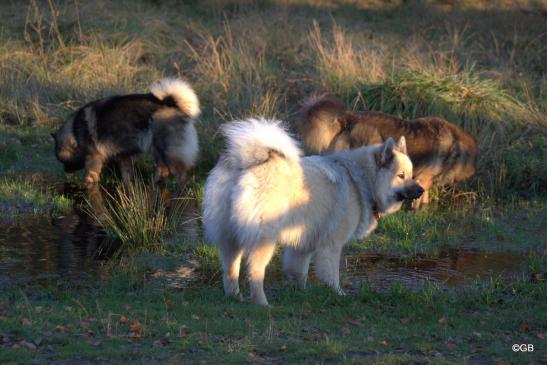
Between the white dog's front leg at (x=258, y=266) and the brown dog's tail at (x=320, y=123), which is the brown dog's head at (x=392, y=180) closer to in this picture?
the white dog's front leg at (x=258, y=266)

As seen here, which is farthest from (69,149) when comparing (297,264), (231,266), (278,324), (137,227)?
(278,324)

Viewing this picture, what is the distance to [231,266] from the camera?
679cm

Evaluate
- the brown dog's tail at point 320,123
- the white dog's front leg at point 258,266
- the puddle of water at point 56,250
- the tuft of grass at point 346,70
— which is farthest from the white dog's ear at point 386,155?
the tuft of grass at point 346,70

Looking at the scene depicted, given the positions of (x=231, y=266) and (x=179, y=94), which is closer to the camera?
(x=231, y=266)

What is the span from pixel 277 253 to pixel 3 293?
9.87 ft

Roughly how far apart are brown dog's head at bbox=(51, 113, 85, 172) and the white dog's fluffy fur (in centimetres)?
574

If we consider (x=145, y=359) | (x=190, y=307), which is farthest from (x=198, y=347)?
(x=190, y=307)

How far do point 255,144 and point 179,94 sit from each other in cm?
558

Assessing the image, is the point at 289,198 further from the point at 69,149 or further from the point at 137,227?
the point at 69,149

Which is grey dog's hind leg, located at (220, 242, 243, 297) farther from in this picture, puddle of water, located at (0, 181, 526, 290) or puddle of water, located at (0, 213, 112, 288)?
puddle of water, located at (0, 213, 112, 288)

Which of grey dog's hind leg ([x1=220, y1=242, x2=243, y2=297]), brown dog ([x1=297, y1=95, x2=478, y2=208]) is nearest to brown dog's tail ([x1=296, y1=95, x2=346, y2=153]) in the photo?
brown dog ([x1=297, y1=95, x2=478, y2=208])

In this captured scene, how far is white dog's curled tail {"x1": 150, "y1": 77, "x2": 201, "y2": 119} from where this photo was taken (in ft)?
38.5

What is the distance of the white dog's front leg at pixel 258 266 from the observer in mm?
6543

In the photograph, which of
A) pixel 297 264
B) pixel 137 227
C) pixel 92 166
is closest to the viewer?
pixel 297 264
